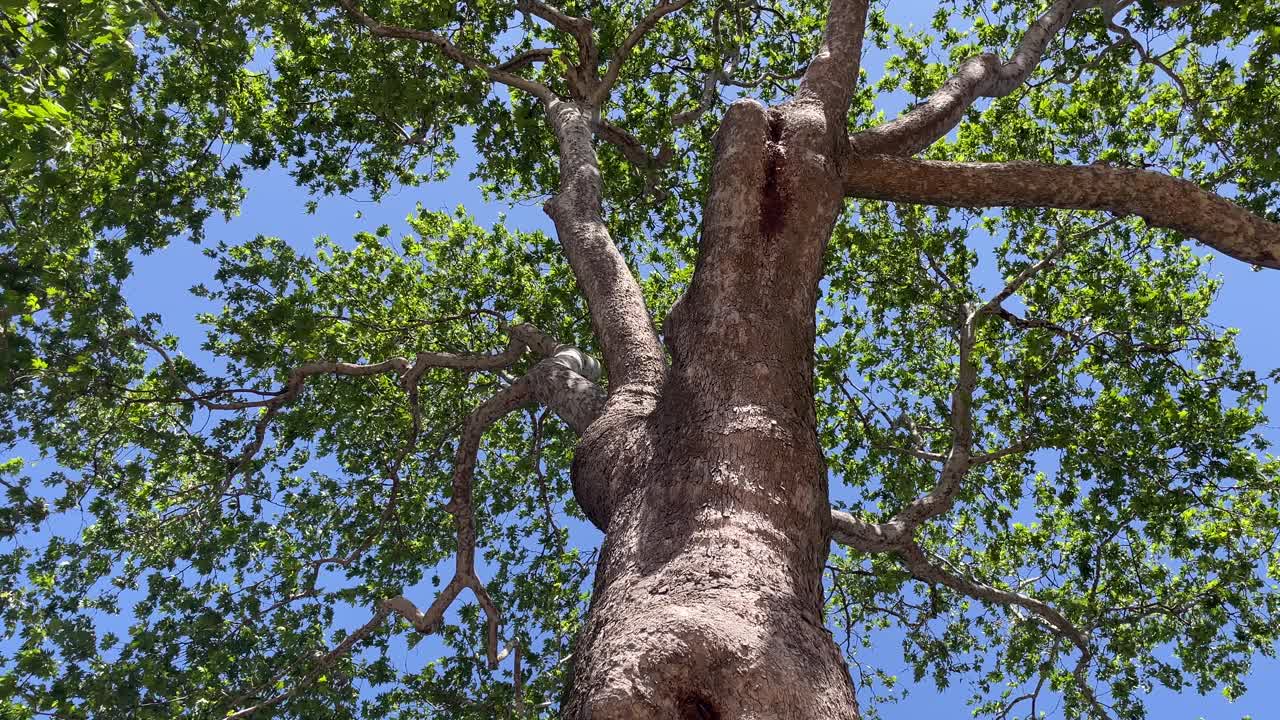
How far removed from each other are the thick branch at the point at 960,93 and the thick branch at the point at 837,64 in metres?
0.26

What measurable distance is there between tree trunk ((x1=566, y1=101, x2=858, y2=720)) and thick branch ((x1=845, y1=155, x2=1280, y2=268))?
50 centimetres

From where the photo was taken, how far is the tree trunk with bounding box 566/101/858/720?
2.04 meters

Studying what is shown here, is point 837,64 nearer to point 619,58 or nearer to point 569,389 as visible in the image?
point 569,389

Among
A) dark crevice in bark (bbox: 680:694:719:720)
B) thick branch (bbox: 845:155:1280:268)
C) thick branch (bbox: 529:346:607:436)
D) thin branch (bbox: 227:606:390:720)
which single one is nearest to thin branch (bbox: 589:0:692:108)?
thick branch (bbox: 529:346:607:436)

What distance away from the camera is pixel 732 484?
8.37 feet

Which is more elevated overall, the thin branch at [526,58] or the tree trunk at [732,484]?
the thin branch at [526,58]

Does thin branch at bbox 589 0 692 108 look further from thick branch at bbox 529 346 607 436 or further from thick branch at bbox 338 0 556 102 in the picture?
thick branch at bbox 529 346 607 436

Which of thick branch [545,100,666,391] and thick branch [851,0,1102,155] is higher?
thick branch [851,0,1102,155]

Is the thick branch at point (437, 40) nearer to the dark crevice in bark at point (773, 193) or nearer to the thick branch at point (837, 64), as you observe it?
the thick branch at point (837, 64)

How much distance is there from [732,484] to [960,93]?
3.86 m

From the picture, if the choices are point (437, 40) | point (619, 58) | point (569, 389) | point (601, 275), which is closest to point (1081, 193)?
point (601, 275)

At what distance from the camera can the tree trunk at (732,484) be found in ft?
Result: 6.70

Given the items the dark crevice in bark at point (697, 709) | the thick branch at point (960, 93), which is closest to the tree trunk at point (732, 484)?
the dark crevice in bark at point (697, 709)

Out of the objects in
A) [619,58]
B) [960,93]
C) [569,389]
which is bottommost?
[569,389]
